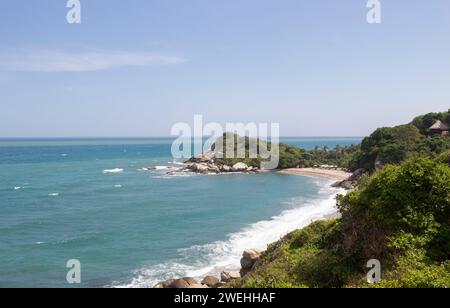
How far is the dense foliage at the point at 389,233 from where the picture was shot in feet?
38.2

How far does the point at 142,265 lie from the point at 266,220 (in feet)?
49.1

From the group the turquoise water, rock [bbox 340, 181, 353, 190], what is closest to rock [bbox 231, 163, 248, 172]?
the turquoise water

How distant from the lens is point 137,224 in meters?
35.0

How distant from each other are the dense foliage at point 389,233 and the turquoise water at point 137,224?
11.2 metres

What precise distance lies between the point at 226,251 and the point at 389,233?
16486mm

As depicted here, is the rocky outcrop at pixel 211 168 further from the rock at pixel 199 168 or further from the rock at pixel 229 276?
the rock at pixel 229 276

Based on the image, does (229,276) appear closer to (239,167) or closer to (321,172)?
(321,172)

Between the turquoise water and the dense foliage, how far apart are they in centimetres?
1122

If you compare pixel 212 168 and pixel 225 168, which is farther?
pixel 225 168

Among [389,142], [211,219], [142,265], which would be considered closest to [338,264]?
[142,265]

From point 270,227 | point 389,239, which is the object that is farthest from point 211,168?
point 389,239

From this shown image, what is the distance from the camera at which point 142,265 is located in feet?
82.7

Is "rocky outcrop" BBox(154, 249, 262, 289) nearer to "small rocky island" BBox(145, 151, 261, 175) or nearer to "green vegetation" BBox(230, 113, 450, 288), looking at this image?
"green vegetation" BBox(230, 113, 450, 288)
